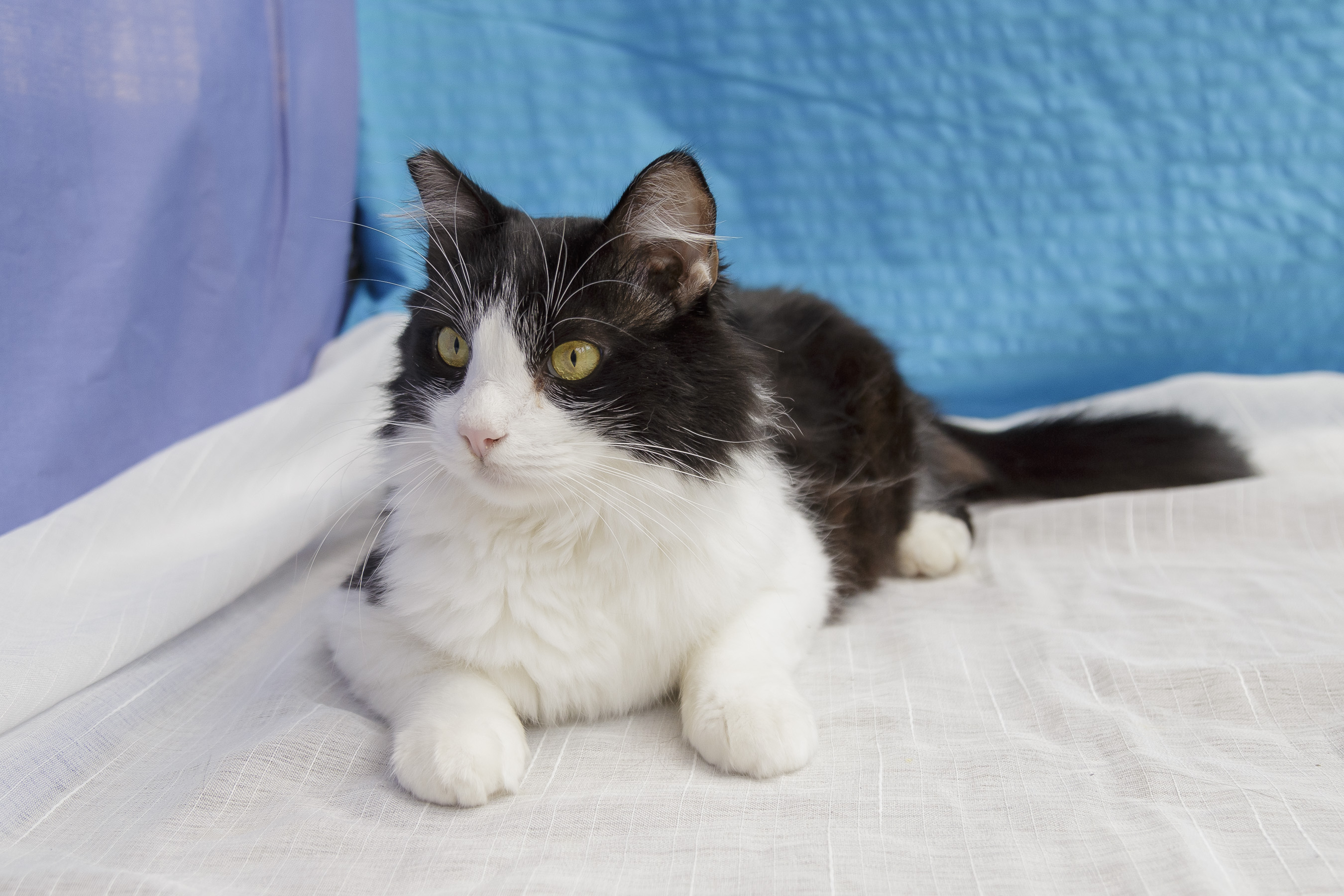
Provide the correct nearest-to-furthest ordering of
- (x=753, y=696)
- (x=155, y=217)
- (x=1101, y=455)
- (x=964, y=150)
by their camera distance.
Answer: (x=753, y=696)
(x=155, y=217)
(x=1101, y=455)
(x=964, y=150)

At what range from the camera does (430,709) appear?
1.12 m

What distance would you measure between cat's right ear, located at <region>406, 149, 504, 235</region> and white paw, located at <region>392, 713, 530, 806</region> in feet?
2.14

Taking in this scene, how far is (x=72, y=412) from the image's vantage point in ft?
5.60

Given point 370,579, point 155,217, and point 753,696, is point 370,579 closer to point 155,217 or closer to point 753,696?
point 753,696

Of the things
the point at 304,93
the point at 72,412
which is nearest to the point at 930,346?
the point at 304,93

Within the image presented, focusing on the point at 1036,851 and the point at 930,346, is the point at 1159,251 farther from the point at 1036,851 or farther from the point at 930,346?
the point at 1036,851

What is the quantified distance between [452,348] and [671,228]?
1.05 feet

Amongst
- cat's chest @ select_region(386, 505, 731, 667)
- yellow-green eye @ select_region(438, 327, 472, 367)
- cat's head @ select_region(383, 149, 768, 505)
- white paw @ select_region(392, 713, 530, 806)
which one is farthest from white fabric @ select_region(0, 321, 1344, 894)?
yellow-green eye @ select_region(438, 327, 472, 367)

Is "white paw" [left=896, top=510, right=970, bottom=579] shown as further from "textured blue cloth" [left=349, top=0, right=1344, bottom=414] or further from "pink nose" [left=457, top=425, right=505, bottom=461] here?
"pink nose" [left=457, top=425, right=505, bottom=461]

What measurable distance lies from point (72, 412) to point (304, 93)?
1.01 m

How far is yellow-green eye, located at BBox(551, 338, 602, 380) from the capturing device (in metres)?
1.11

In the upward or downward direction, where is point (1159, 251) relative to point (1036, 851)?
upward

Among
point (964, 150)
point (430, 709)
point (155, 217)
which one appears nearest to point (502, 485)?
point (430, 709)

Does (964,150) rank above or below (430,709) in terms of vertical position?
above
